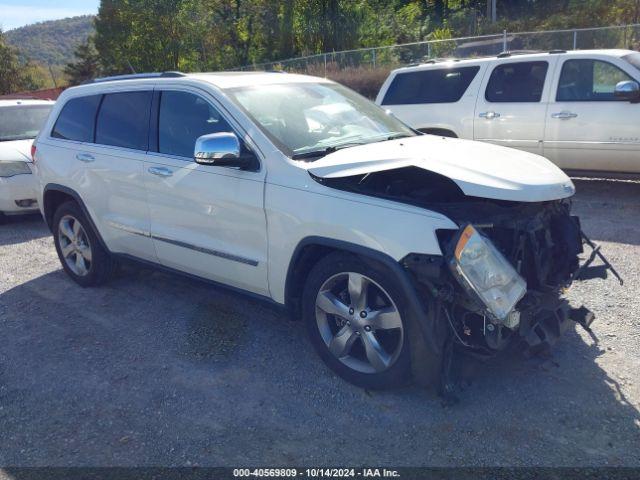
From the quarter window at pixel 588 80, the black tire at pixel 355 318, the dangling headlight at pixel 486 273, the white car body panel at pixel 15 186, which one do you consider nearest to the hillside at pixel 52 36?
the white car body panel at pixel 15 186

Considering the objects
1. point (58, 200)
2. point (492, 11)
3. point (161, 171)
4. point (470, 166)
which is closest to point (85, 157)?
point (58, 200)

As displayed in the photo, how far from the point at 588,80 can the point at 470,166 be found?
5.22 m

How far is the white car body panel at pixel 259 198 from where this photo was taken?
3.36 m

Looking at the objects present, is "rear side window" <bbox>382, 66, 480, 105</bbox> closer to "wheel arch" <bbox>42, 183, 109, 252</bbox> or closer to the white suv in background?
the white suv in background

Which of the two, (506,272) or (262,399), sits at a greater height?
(506,272)

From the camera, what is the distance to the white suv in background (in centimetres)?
752

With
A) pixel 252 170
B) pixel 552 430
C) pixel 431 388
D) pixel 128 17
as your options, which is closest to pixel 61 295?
pixel 252 170

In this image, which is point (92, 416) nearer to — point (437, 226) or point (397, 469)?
point (397, 469)

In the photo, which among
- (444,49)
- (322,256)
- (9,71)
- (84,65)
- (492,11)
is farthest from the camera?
(84,65)

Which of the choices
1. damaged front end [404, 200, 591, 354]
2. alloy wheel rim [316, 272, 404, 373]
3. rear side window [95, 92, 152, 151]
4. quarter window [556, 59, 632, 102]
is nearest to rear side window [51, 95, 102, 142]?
rear side window [95, 92, 152, 151]

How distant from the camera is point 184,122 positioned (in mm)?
4531

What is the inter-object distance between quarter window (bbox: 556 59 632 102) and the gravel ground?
342 centimetres

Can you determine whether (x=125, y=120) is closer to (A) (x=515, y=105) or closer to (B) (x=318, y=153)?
(B) (x=318, y=153)

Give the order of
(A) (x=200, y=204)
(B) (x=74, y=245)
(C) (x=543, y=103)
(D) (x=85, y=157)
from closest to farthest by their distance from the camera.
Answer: (A) (x=200, y=204) < (D) (x=85, y=157) < (B) (x=74, y=245) < (C) (x=543, y=103)
